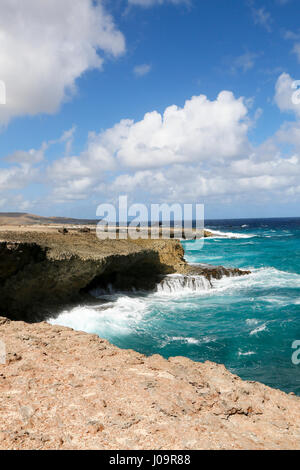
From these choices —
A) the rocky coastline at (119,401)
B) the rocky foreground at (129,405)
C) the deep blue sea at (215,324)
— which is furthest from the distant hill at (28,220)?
the rocky foreground at (129,405)

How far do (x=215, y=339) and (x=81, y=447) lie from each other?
8500 mm

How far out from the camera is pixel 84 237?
16203 mm

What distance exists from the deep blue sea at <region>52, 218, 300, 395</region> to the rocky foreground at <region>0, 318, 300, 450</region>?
13.0 feet

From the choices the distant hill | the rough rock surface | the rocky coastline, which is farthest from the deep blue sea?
the distant hill

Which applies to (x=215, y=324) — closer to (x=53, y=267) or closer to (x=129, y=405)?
(x=53, y=267)

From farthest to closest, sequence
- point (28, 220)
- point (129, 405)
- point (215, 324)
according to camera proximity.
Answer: point (28, 220) → point (215, 324) → point (129, 405)

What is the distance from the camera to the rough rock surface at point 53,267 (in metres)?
11.6

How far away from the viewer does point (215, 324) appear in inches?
488

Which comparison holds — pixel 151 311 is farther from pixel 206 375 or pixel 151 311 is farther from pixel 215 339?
pixel 206 375

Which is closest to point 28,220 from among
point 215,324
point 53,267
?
point 53,267

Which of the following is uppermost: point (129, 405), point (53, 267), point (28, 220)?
point (28, 220)

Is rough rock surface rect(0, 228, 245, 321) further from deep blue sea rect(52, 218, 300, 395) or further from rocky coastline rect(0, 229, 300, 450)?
rocky coastline rect(0, 229, 300, 450)

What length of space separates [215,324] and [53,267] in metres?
7.54

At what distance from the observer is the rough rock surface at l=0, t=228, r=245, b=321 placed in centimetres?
1161
